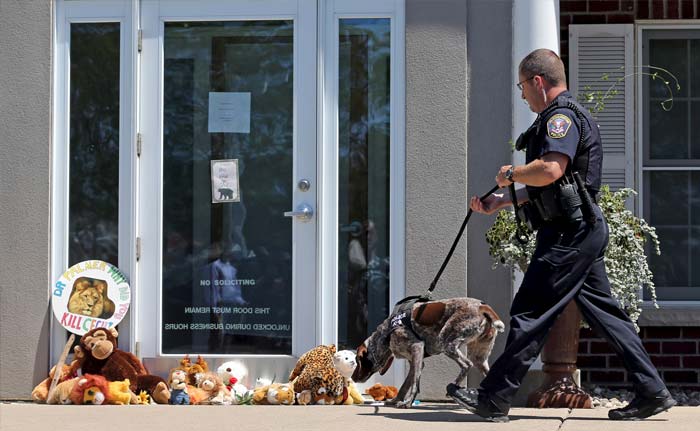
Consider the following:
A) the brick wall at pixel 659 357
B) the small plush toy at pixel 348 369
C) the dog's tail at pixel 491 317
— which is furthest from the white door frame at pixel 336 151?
the brick wall at pixel 659 357

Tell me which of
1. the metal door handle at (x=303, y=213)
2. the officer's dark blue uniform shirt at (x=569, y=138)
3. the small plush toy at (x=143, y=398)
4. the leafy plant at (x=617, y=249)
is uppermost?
the officer's dark blue uniform shirt at (x=569, y=138)

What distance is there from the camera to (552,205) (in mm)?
6125

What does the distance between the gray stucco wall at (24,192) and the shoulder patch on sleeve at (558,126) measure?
3.59m

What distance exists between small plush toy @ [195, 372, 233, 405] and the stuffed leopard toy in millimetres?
481

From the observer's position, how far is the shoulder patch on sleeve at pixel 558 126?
6.08 meters

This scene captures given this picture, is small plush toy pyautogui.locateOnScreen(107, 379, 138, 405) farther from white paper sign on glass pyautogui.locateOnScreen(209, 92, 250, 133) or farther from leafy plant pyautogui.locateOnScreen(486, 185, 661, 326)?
leafy plant pyautogui.locateOnScreen(486, 185, 661, 326)

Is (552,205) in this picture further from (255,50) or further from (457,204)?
(255,50)

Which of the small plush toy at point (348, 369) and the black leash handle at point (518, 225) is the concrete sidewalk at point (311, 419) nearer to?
the small plush toy at point (348, 369)

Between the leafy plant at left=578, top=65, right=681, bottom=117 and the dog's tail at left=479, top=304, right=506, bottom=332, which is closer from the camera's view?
the dog's tail at left=479, top=304, right=506, bottom=332

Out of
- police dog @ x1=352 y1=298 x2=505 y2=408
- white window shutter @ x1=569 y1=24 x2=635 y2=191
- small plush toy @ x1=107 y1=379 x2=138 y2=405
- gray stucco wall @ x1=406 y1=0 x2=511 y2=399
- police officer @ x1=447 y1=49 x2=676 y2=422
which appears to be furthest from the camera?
white window shutter @ x1=569 y1=24 x2=635 y2=191

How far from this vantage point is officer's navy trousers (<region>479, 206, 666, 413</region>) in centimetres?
608

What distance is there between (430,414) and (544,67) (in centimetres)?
197

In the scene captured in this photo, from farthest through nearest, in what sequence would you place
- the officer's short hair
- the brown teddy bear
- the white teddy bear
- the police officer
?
the white teddy bear < the brown teddy bear < the officer's short hair < the police officer

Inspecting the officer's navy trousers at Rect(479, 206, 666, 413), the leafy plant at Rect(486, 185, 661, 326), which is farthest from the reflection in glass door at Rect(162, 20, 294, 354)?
the officer's navy trousers at Rect(479, 206, 666, 413)
